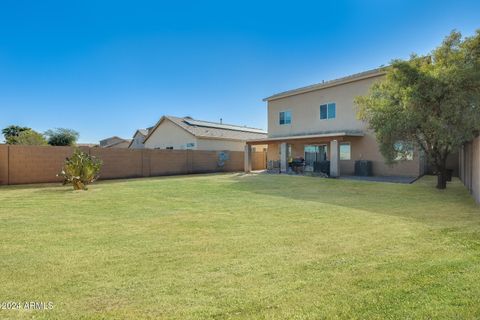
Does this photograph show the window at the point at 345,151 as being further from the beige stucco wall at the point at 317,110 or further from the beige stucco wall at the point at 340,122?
the beige stucco wall at the point at 317,110

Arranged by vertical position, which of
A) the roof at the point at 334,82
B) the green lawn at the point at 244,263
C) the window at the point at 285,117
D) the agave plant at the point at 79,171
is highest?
the roof at the point at 334,82

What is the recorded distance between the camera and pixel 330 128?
73.6 feet

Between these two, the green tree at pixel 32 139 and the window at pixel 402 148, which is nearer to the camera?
the window at pixel 402 148

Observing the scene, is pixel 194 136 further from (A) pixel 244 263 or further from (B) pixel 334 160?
(A) pixel 244 263

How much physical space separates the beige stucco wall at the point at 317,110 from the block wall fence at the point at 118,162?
5.53 metres

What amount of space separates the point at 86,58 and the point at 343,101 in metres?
17.1

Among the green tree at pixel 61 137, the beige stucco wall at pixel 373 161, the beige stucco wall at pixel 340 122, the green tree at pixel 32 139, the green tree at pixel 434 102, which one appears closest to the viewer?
the green tree at pixel 434 102

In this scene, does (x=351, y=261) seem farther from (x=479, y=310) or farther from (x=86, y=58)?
(x=86, y=58)

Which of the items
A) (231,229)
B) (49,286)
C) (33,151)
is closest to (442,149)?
(231,229)

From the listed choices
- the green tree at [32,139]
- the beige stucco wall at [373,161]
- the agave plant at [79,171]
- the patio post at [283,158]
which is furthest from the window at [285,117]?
the green tree at [32,139]

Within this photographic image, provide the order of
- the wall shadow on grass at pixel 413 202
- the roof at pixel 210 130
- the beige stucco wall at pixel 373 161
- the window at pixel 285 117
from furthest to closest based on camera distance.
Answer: the roof at pixel 210 130, the window at pixel 285 117, the beige stucco wall at pixel 373 161, the wall shadow on grass at pixel 413 202

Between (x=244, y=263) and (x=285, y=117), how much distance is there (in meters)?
22.5

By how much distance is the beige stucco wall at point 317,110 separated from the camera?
2089cm

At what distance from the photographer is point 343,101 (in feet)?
70.6
